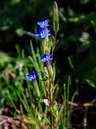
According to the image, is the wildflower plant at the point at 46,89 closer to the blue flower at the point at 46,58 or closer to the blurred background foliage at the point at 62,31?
the blue flower at the point at 46,58

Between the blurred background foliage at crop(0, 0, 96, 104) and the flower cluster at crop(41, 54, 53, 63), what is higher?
the flower cluster at crop(41, 54, 53, 63)

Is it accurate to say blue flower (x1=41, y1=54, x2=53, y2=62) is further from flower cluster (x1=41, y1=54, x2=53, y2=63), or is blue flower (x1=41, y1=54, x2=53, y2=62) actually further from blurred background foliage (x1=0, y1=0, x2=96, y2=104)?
blurred background foliage (x1=0, y1=0, x2=96, y2=104)

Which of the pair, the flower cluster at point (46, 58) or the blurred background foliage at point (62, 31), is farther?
the blurred background foliage at point (62, 31)

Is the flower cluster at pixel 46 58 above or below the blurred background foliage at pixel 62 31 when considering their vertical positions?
above

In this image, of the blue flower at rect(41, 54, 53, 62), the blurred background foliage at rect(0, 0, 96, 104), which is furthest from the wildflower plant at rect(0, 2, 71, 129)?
the blurred background foliage at rect(0, 0, 96, 104)

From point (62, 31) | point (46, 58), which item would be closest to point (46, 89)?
point (46, 58)

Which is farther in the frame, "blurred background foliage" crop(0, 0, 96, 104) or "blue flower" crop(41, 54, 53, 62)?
"blurred background foliage" crop(0, 0, 96, 104)

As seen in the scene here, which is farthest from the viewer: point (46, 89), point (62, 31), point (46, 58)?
point (62, 31)

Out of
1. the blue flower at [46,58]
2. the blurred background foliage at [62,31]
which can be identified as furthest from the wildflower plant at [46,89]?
the blurred background foliage at [62,31]

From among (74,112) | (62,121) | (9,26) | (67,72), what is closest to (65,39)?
(67,72)

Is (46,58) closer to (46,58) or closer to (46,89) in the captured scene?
(46,58)

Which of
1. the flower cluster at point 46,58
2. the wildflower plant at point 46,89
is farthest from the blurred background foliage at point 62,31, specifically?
the flower cluster at point 46,58
